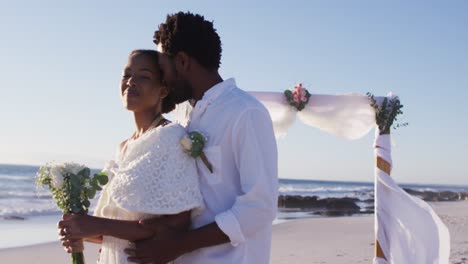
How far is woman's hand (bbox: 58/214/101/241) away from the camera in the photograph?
281 centimetres

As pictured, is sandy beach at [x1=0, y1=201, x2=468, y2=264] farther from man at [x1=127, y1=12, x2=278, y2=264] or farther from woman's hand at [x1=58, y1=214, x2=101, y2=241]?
man at [x1=127, y1=12, x2=278, y2=264]

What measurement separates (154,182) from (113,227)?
0.25 metres

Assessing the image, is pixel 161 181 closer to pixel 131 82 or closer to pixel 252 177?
pixel 252 177

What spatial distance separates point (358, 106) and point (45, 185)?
4.25m

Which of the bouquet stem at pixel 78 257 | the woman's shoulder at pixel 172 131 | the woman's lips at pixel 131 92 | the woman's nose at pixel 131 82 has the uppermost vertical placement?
the woman's nose at pixel 131 82

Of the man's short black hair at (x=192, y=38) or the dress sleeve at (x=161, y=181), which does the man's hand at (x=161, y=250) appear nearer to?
the dress sleeve at (x=161, y=181)

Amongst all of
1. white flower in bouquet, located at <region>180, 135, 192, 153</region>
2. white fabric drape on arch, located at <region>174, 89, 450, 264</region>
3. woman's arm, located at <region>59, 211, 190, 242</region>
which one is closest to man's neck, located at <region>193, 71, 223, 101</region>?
white flower in bouquet, located at <region>180, 135, 192, 153</region>

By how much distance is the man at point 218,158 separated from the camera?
274cm

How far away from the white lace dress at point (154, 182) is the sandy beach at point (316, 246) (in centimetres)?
739

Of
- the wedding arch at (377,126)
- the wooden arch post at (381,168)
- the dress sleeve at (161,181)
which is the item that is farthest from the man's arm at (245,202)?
the wooden arch post at (381,168)

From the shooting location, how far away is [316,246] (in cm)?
1287

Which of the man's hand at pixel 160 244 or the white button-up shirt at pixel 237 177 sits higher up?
the white button-up shirt at pixel 237 177

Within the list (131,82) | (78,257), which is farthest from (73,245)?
(131,82)

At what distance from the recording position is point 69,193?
3.11m
